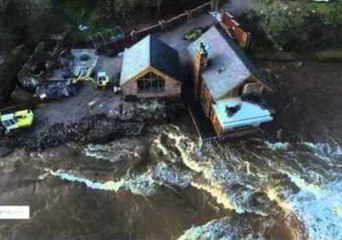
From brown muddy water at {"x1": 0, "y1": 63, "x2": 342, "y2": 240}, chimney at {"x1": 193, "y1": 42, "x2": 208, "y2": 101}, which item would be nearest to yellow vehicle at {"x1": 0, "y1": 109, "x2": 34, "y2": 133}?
brown muddy water at {"x1": 0, "y1": 63, "x2": 342, "y2": 240}

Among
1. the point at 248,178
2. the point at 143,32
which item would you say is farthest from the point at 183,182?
the point at 143,32

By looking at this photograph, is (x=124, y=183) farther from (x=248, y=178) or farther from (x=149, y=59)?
(x=149, y=59)

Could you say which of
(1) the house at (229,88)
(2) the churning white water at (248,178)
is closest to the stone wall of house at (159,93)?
(1) the house at (229,88)

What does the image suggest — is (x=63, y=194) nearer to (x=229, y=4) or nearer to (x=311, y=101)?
(x=311, y=101)

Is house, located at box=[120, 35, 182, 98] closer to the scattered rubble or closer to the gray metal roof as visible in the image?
the gray metal roof

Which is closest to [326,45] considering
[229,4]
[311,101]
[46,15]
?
[311,101]

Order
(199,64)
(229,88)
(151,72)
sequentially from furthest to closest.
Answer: (199,64), (151,72), (229,88)

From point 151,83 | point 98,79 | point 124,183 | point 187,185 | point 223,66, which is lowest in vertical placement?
point 187,185
